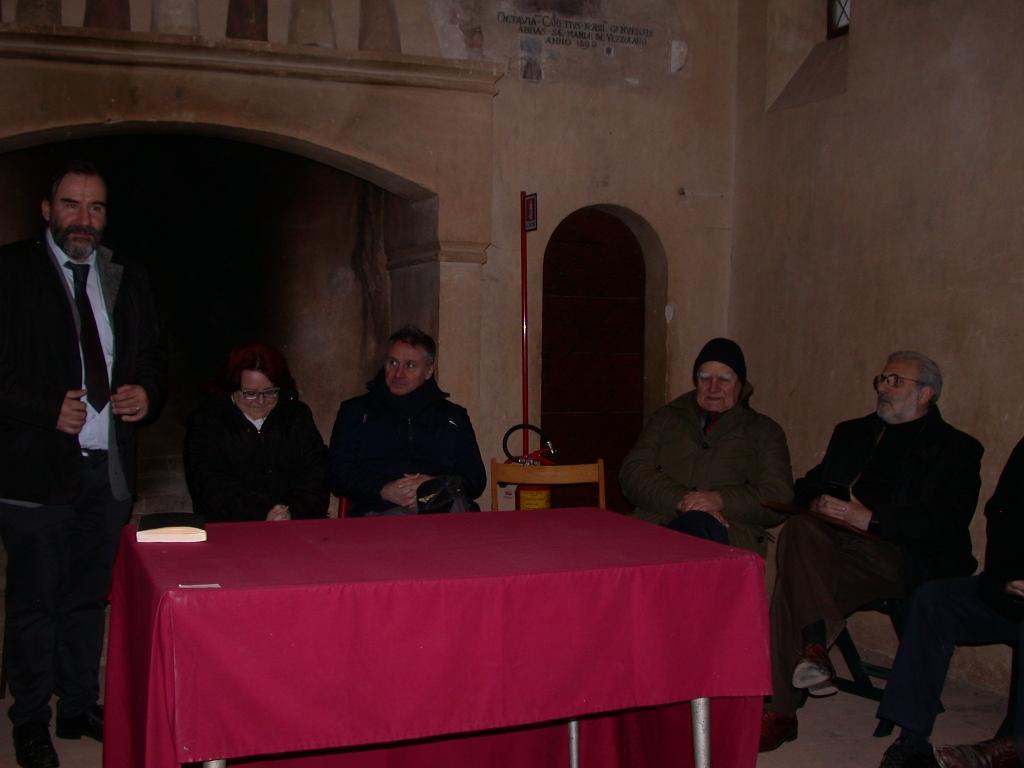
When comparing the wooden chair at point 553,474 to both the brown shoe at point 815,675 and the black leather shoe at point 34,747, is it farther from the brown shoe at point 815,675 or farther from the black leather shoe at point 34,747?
the black leather shoe at point 34,747

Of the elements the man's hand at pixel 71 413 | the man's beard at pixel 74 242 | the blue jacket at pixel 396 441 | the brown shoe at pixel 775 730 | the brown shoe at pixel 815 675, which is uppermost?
the man's beard at pixel 74 242

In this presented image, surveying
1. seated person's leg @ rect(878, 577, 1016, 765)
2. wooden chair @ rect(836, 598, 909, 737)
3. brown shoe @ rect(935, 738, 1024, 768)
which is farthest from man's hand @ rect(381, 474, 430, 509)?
brown shoe @ rect(935, 738, 1024, 768)

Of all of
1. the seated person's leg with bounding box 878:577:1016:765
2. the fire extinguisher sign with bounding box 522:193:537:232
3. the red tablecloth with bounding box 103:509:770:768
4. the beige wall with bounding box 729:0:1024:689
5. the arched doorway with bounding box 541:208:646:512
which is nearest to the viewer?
the red tablecloth with bounding box 103:509:770:768

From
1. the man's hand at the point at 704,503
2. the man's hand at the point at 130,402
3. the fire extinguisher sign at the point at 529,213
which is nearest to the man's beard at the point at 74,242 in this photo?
the man's hand at the point at 130,402

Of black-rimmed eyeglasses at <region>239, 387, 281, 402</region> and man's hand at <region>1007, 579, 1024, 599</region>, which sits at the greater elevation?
black-rimmed eyeglasses at <region>239, 387, 281, 402</region>

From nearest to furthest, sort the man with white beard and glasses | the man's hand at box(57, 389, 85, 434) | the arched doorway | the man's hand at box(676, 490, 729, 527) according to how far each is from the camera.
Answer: the man's hand at box(57, 389, 85, 434)
the man with white beard and glasses
the man's hand at box(676, 490, 729, 527)
the arched doorway

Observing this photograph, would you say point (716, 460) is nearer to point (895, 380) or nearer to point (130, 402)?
point (895, 380)

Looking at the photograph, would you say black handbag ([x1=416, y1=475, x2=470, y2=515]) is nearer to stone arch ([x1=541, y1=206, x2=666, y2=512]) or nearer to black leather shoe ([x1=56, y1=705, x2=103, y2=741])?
black leather shoe ([x1=56, y1=705, x2=103, y2=741])

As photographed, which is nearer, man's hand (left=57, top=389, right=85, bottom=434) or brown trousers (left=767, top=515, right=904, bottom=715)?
man's hand (left=57, top=389, right=85, bottom=434)

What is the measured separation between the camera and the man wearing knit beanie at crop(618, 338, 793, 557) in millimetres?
4441

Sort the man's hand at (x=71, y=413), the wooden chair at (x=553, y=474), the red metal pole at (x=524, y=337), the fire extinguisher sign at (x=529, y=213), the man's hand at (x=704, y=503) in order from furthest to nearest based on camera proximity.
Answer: the red metal pole at (x=524, y=337) < the fire extinguisher sign at (x=529, y=213) < the wooden chair at (x=553, y=474) < the man's hand at (x=704, y=503) < the man's hand at (x=71, y=413)

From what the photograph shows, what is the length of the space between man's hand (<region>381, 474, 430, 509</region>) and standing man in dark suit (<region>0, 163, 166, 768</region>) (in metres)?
1.06

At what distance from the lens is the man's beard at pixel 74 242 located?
11.5 feet

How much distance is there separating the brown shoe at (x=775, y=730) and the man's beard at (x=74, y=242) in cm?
274
